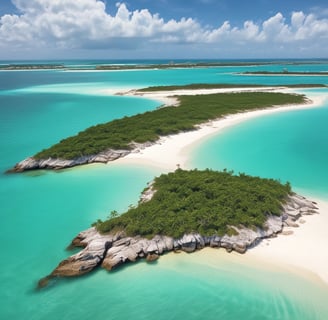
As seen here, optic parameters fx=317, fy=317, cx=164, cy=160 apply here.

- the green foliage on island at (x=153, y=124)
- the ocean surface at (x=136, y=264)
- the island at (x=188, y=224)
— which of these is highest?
the island at (x=188, y=224)

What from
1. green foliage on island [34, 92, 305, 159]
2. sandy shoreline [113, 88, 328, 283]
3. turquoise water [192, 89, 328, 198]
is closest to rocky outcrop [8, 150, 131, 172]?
green foliage on island [34, 92, 305, 159]

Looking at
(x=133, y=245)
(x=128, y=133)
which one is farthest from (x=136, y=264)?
(x=128, y=133)

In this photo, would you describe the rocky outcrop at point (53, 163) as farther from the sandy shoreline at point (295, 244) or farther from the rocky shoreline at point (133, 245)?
the rocky shoreline at point (133, 245)

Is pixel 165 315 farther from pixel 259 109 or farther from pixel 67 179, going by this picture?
pixel 259 109

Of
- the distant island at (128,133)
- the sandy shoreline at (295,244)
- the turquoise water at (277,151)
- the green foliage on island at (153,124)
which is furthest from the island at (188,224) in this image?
the green foliage on island at (153,124)

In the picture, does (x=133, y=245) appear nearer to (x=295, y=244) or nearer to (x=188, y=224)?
(x=188, y=224)

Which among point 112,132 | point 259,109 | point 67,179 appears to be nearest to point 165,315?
point 67,179
